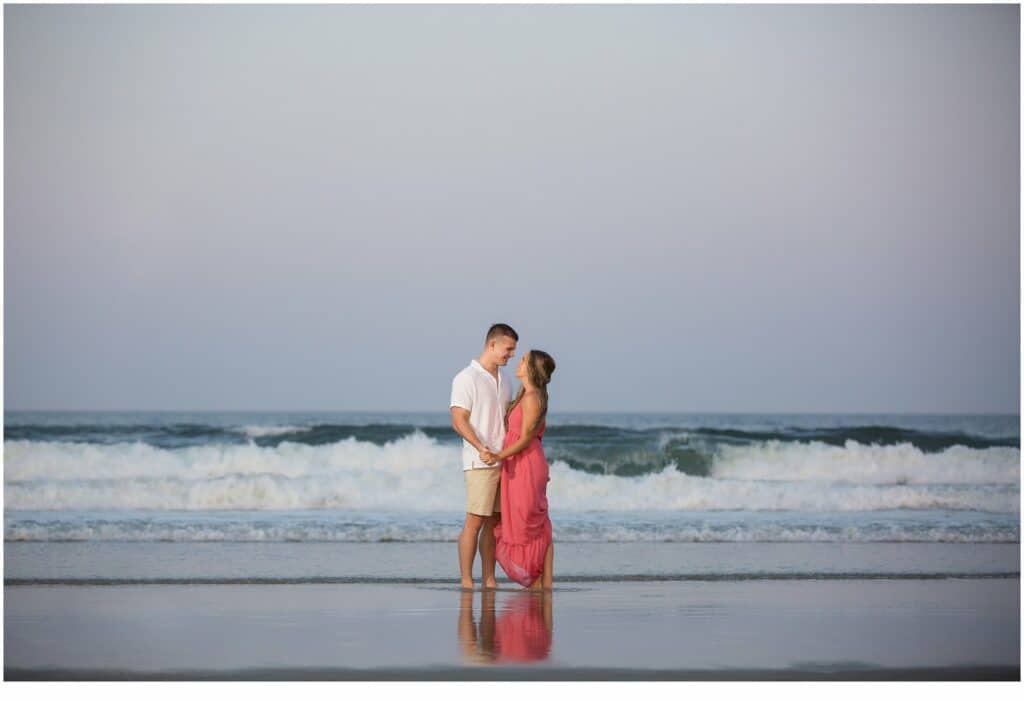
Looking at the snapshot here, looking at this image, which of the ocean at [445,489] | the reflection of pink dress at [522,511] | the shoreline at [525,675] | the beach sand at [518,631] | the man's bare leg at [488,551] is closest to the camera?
the shoreline at [525,675]

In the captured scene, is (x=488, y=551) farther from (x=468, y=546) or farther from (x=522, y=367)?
(x=522, y=367)

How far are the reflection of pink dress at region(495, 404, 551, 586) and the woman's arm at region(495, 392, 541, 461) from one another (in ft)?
0.18

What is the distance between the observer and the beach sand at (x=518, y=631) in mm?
4965

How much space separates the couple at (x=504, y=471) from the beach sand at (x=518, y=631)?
181 mm

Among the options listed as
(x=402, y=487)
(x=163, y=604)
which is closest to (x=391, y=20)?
(x=402, y=487)

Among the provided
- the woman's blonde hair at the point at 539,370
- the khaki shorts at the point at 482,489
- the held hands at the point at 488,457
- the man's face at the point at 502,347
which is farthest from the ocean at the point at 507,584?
the man's face at the point at 502,347

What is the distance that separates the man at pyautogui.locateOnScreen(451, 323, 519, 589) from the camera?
→ 22.7ft

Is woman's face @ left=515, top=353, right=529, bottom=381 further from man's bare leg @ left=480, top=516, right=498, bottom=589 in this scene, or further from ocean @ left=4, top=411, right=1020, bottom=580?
ocean @ left=4, top=411, right=1020, bottom=580

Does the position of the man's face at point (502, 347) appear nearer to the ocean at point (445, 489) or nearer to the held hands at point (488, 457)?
the held hands at point (488, 457)

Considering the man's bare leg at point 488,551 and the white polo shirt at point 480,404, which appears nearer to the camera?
the white polo shirt at point 480,404

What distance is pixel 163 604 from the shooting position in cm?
649

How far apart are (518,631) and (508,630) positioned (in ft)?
0.18
